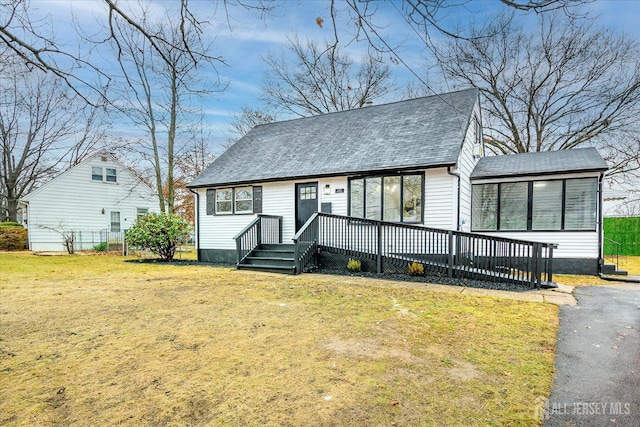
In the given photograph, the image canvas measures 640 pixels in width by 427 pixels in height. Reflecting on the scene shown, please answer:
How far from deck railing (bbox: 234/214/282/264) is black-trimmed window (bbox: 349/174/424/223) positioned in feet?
9.38

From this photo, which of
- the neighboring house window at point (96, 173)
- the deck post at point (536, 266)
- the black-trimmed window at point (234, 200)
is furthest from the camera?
the neighboring house window at point (96, 173)

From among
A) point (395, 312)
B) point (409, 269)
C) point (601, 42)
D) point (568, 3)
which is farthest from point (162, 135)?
point (601, 42)

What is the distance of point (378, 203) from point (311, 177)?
2.38 meters

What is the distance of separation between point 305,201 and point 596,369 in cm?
917

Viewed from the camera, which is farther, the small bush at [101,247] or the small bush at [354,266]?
the small bush at [101,247]

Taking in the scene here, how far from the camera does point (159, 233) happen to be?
A: 43.2ft

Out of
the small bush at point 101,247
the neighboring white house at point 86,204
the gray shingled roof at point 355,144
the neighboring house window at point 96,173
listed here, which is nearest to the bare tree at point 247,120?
the neighboring white house at point 86,204

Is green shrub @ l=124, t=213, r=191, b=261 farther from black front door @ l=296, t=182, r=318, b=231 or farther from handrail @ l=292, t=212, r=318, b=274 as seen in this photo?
handrail @ l=292, t=212, r=318, b=274

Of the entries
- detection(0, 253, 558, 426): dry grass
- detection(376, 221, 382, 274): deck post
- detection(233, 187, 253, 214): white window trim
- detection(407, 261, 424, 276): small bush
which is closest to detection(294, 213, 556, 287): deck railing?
detection(376, 221, 382, 274): deck post

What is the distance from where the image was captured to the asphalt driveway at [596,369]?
2.40m

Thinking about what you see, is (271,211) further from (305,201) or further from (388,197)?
(388,197)

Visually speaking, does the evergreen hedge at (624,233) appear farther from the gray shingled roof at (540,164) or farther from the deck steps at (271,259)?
the deck steps at (271,259)

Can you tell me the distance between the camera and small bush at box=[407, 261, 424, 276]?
8.70 m

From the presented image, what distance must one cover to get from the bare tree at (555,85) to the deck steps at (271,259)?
11286 millimetres
